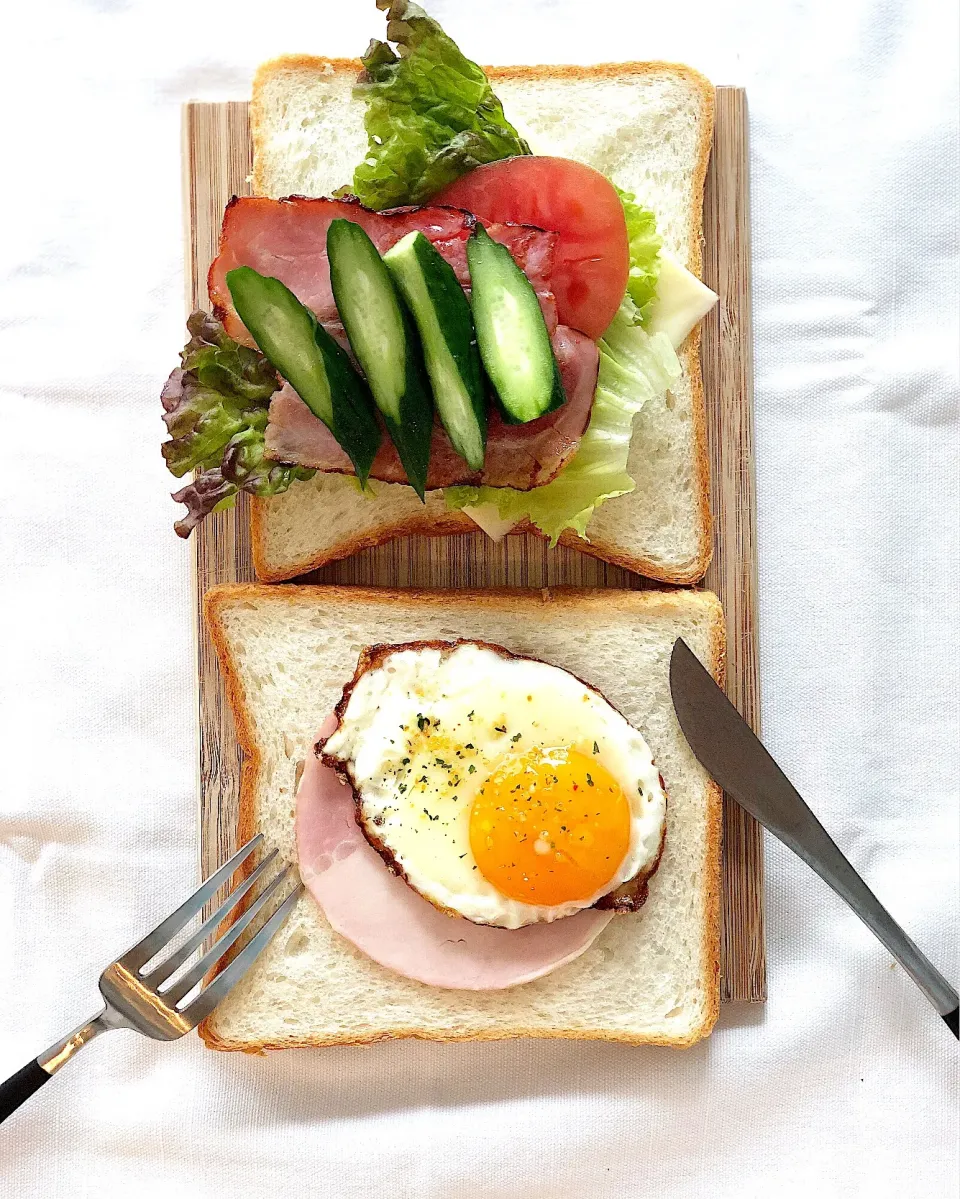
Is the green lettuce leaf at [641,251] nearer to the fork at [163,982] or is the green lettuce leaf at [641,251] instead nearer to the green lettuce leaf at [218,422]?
the green lettuce leaf at [218,422]

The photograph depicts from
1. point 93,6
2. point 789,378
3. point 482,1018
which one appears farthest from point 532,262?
point 482,1018

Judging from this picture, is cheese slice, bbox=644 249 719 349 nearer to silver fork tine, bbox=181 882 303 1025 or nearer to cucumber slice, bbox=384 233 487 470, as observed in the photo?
cucumber slice, bbox=384 233 487 470

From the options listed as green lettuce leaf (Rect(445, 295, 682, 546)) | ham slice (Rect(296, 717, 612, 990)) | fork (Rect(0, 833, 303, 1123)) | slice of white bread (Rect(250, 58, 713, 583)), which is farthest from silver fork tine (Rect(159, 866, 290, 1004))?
green lettuce leaf (Rect(445, 295, 682, 546))

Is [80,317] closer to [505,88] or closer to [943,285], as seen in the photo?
[505,88]

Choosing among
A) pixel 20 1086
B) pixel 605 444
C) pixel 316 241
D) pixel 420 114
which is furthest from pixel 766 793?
pixel 20 1086

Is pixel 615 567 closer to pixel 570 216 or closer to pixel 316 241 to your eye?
pixel 570 216

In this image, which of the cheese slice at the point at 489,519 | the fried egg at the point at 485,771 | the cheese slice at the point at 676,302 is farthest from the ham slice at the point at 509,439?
the fried egg at the point at 485,771

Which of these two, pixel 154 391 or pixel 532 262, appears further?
pixel 154 391
